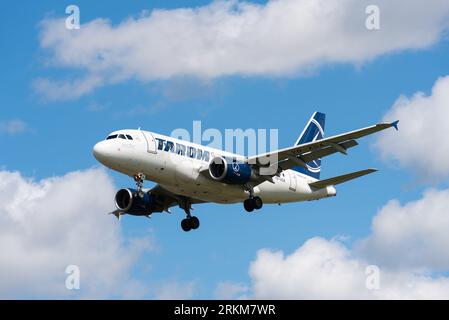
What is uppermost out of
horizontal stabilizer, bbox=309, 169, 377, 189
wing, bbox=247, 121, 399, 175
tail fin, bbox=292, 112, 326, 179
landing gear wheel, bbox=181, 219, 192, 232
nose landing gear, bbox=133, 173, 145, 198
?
tail fin, bbox=292, 112, 326, 179

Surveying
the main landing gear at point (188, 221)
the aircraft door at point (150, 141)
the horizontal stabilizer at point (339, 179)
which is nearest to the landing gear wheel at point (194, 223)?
the main landing gear at point (188, 221)

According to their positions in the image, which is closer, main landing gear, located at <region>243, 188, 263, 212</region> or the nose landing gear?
the nose landing gear

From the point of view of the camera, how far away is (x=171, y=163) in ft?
205

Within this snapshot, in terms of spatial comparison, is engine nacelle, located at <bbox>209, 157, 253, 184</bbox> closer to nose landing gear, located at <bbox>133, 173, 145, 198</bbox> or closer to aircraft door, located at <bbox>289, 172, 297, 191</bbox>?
nose landing gear, located at <bbox>133, 173, 145, 198</bbox>

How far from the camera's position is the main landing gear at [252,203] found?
216 ft

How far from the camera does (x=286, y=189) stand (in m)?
70.0

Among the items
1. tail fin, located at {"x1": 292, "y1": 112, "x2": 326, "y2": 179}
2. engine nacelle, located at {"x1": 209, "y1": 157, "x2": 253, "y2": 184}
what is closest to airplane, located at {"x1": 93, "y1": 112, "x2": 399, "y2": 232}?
engine nacelle, located at {"x1": 209, "y1": 157, "x2": 253, "y2": 184}

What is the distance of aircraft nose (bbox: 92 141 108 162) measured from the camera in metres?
61.1

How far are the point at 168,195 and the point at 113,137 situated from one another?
9856 millimetres

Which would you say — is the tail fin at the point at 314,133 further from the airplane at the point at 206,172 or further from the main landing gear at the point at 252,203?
the main landing gear at the point at 252,203

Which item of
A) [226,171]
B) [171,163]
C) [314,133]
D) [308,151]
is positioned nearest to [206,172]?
[226,171]

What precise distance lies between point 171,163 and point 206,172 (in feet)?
9.39
